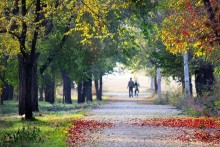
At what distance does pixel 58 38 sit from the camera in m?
33.8

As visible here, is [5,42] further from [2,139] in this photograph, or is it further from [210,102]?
[210,102]

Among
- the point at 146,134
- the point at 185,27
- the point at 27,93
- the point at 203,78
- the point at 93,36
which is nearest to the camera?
the point at 146,134

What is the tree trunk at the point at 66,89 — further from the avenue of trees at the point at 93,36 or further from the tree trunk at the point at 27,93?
the tree trunk at the point at 27,93

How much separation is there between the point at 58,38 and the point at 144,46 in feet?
73.5

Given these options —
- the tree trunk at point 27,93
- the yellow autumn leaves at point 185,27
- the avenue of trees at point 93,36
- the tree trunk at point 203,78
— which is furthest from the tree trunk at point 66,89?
the yellow autumn leaves at point 185,27

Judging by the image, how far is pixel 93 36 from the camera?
32.7m

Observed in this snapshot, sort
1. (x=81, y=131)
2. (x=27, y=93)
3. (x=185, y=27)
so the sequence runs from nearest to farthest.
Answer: (x=81, y=131) → (x=185, y=27) → (x=27, y=93)

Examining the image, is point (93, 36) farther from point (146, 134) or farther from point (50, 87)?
point (146, 134)

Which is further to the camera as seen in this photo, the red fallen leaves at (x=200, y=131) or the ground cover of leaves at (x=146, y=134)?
the red fallen leaves at (x=200, y=131)

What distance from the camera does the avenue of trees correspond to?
17.6 m

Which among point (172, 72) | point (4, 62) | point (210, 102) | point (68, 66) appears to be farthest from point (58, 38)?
point (210, 102)

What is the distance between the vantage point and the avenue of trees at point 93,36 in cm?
1762

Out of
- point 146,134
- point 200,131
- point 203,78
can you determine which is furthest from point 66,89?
point 146,134

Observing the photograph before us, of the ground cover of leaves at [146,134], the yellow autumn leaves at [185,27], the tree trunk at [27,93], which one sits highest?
the yellow autumn leaves at [185,27]
